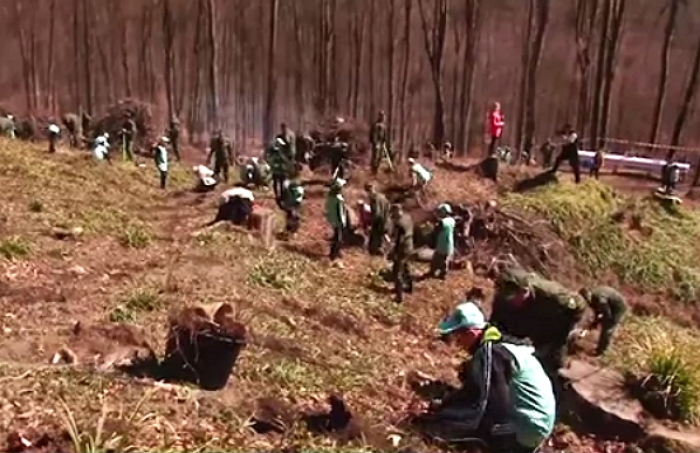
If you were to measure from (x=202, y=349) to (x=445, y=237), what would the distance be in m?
7.51

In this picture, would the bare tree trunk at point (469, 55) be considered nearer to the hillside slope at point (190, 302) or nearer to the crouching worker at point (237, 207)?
the hillside slope at point (190, 302)

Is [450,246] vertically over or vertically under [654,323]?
over

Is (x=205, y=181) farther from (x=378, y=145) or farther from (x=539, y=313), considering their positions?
(x=539, y=313)

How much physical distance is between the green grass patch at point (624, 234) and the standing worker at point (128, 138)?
13.5m

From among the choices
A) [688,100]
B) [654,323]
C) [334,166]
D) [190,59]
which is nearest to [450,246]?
[654,323]

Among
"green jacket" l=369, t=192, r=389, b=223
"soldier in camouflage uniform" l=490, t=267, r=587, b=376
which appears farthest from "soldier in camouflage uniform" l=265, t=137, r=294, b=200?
"soldier in camouflage uniform" l=490, t=267, r=587, b=376

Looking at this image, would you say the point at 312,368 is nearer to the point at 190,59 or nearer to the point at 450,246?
the point at 450,246

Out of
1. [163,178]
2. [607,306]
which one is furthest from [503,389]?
[163,178]

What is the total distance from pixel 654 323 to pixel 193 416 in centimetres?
1077

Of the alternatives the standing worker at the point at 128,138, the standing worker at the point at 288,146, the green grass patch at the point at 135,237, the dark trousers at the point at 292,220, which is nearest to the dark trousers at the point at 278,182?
the standing worker at the point at 288,146

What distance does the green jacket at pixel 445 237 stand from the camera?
46.9ft

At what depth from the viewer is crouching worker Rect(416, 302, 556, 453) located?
5.94m

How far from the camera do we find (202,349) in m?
7.43

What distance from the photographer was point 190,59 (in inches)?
2618
